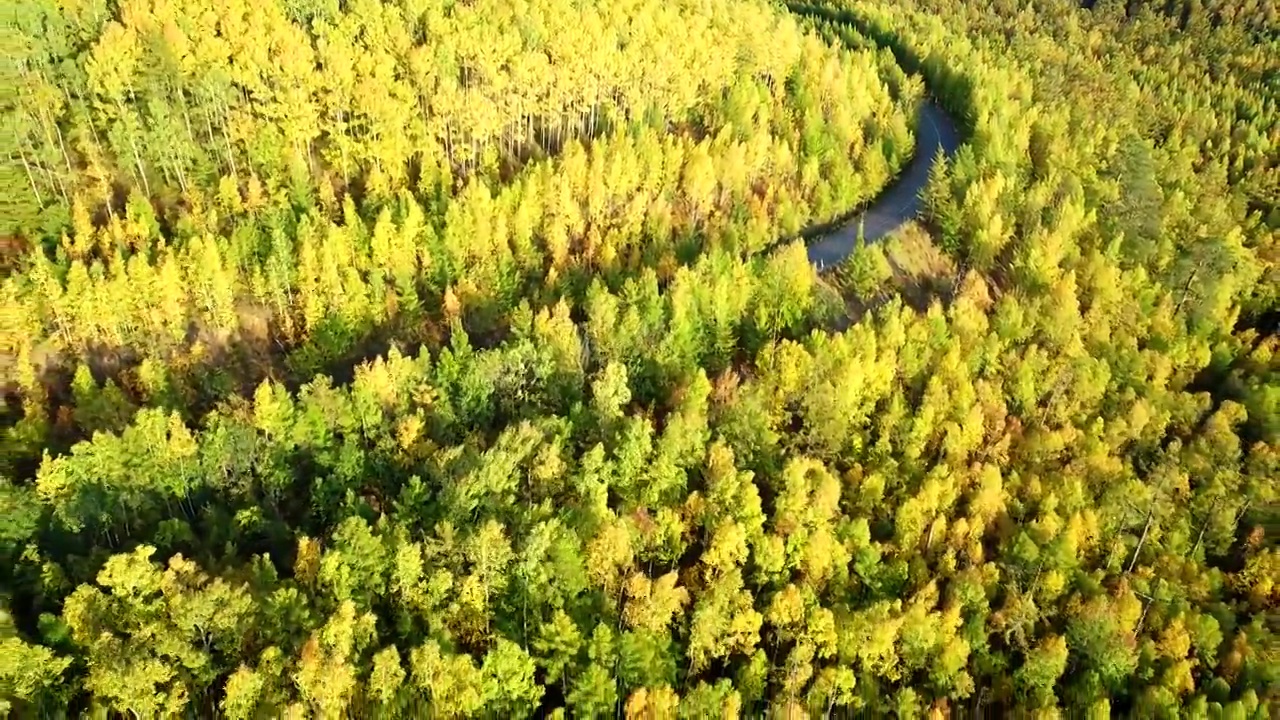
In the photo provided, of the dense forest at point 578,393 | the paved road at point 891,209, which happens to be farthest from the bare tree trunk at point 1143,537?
the paved road at point 891,209

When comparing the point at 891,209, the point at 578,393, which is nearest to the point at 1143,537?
the point at 578,393

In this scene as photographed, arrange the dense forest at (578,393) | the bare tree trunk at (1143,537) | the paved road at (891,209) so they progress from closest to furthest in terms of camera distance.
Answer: the dense forest at (578,393)
the bare tree trunk at (1143,537)
the paved road at (891,209)

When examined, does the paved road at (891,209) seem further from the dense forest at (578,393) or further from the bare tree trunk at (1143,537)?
the bare tree trunk at (1143,537)

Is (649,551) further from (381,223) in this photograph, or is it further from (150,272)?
(150,272)

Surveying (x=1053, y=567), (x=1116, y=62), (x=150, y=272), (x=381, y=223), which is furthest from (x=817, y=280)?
(x=1116, y=62)

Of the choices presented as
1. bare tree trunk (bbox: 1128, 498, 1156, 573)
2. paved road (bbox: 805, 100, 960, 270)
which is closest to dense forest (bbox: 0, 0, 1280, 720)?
bare tree trunk (bbox: 1128, 498, 1156, 573)

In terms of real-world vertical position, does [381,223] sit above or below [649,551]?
above

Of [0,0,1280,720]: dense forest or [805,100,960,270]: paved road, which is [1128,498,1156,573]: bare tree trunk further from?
[805,100,960,270]: paved road
